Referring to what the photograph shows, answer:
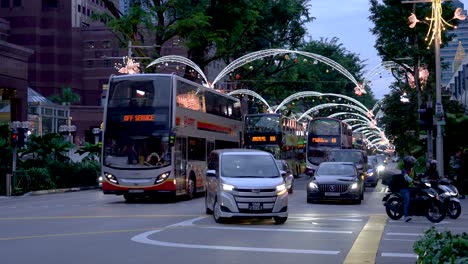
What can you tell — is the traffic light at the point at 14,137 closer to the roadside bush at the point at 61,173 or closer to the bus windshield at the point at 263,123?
the roadside bush at the point at 61,173

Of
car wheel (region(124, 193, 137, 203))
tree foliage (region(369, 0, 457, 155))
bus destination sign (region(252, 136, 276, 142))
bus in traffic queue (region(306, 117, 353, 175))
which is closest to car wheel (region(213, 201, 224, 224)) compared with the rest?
car wheel (region(124, 193, 137, 203))

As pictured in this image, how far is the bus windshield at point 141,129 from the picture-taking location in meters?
28.6

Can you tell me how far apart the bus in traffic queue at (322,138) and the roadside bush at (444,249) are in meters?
47.0

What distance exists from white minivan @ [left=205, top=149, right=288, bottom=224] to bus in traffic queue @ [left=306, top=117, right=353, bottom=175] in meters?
34.9

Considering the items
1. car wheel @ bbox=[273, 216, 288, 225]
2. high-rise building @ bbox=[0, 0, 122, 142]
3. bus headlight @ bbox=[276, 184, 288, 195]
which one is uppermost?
high-rise building @ bbox=[0, 0, 122, 142]

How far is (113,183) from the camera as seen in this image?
28672mm

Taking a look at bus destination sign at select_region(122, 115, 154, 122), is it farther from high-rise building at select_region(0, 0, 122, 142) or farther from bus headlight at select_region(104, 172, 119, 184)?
high-rise building at select_region(0, 0, 122, 142)

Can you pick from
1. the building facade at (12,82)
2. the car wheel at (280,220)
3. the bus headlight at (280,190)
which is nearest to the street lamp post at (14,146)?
the building facade at (12,82)

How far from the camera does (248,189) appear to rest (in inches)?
747

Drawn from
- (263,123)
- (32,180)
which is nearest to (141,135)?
(32,180)

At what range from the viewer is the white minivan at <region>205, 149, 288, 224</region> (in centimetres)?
1898

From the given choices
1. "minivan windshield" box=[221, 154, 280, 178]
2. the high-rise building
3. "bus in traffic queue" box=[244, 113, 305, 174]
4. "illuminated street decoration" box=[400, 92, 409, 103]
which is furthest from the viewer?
the high-rise building

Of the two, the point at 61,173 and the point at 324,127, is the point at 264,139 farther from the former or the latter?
the point at 61,173

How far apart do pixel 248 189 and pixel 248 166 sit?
1607mm
